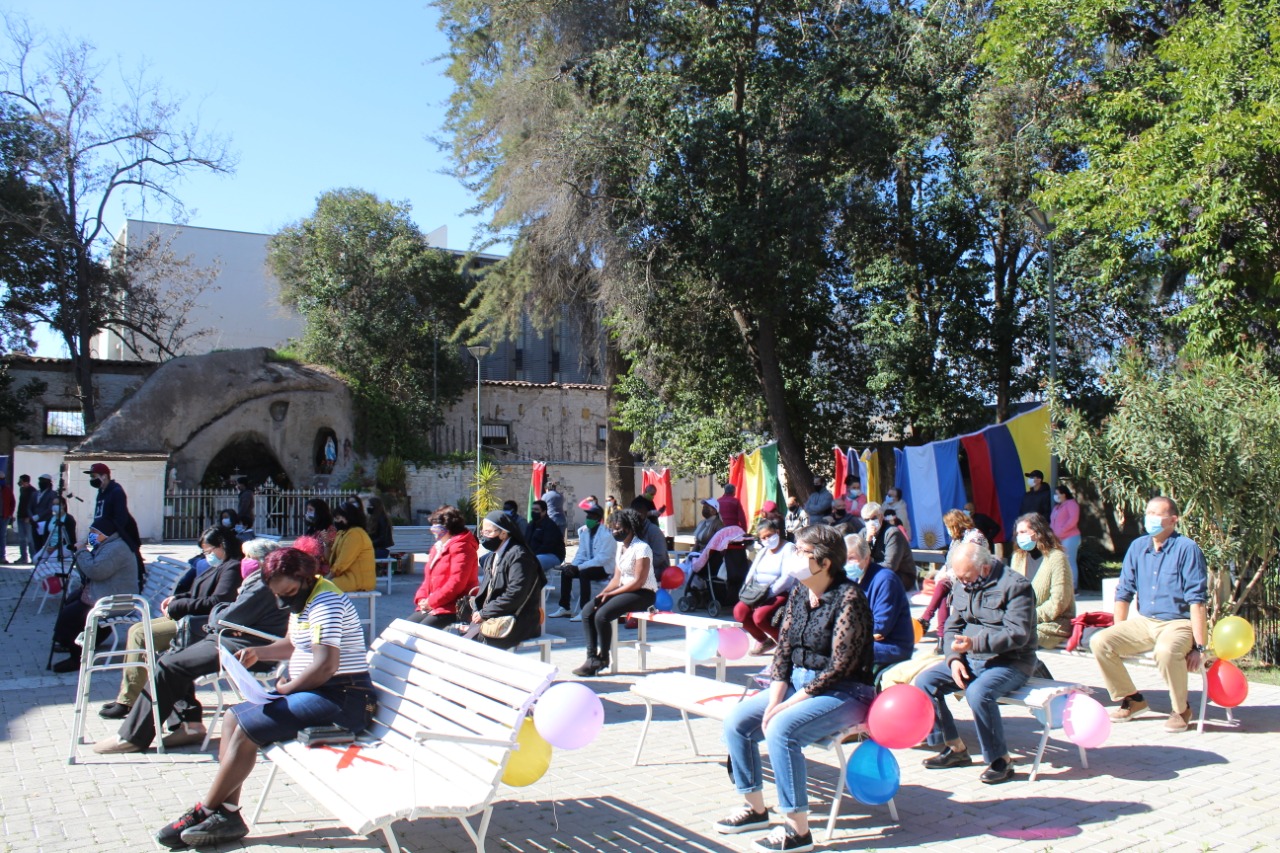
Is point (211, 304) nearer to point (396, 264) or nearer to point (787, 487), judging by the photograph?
point (396, 264)

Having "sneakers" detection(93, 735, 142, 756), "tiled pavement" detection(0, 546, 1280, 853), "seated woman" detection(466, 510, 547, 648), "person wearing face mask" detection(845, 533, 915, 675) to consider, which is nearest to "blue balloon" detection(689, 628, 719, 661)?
"tiled pavement" detection(0, 546, 1280, 853)

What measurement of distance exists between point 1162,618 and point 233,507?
19434 mm

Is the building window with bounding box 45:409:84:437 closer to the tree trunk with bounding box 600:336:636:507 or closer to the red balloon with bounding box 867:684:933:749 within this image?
the tree trunk with bounding box 600:336:636:507

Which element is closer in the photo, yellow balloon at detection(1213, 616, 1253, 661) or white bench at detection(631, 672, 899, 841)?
white bench at detection(631, 672, 899, 841)

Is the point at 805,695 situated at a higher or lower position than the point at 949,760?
higher

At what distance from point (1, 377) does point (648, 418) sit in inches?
703

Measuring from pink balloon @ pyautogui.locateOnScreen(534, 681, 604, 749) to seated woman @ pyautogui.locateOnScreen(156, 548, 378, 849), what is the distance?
3.34 feet

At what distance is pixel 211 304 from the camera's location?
3891cm

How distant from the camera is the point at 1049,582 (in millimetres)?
7559

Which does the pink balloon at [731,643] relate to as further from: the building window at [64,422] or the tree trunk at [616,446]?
the building window at [64,422]

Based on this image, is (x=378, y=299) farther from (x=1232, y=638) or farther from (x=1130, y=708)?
(x=1232, y=638)

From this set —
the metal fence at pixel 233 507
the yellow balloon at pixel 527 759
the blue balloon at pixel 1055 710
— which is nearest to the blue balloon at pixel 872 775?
the blue balloon at pixel 1055 710

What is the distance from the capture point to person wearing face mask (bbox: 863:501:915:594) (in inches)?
380

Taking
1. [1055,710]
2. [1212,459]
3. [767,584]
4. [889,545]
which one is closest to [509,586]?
[767,584]
